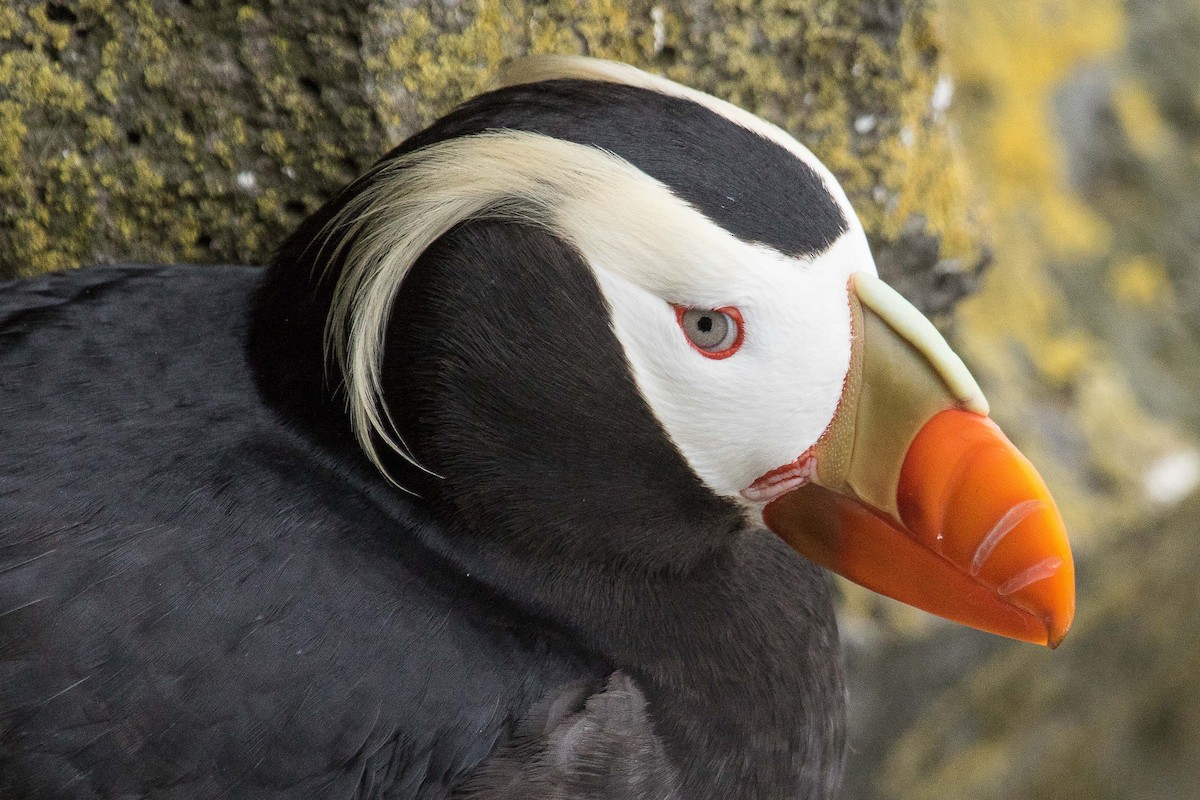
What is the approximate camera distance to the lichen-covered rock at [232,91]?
207cm

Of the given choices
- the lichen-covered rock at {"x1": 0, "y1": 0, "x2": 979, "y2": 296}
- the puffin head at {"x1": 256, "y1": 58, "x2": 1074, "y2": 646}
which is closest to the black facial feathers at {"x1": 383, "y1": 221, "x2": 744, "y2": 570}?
the puffin head at {"x1": 256, "y1": 58, "x2": 1074, "y2": 646}

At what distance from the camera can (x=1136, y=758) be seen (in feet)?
10.1

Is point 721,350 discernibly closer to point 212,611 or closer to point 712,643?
point 712,643

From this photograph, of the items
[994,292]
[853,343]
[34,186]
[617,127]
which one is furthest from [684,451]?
[994,292]

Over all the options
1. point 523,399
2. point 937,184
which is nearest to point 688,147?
point 523,399

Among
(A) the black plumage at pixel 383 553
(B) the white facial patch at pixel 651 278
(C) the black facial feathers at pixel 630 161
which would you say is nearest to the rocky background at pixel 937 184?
(A) the black plumage at pixel 383 553

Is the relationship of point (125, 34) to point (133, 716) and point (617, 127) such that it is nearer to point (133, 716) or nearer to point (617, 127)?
point (617, 127)

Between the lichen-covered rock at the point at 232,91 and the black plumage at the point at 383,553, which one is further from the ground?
the lichen-covered rock at the point at 232,91

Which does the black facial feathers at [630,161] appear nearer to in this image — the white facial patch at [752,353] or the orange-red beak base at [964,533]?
the white facial patch at [752,353]

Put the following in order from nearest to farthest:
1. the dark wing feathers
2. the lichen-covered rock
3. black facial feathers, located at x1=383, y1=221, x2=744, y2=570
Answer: the dark wing feathers → black facial feathers, located at x1=383, y1=221, x2=744, y2=570 → the lichen-covered rock

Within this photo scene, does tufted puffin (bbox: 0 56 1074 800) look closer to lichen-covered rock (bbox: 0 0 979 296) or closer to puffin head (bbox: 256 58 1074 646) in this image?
puffin head (bbox: 256 58 1074 646)

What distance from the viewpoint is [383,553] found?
1577 millimetres

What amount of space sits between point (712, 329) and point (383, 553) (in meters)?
0.50

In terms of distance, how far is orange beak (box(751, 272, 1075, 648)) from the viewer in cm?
148
